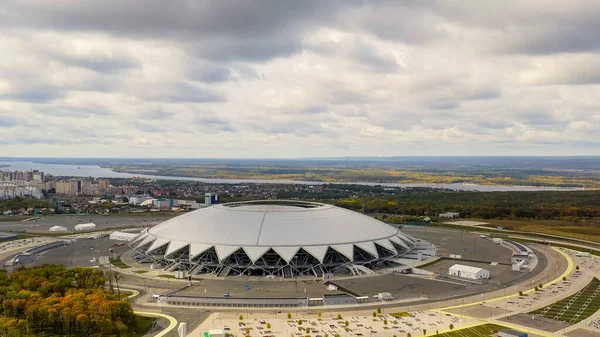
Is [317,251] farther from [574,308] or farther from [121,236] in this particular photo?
[121,236]

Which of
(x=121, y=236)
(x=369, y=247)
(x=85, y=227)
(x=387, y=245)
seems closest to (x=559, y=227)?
(x=387, y=245)

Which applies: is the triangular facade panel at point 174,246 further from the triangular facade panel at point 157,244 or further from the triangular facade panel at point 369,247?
the triangular facade panel at point 369,247

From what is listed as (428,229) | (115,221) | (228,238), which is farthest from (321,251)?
(115,221)

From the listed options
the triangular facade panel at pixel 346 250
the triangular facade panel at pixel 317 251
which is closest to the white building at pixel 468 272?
the triangular facade panel at pixel 346 250

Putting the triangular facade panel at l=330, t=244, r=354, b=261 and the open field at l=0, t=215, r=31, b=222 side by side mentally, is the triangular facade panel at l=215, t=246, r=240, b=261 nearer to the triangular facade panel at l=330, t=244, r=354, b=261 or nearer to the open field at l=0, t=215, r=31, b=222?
the triangular facade panel at l=330, t=244, r=354, b=261

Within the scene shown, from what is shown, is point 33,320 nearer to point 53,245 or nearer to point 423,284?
point 423,284

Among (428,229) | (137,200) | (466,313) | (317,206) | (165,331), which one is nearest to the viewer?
(165,331)

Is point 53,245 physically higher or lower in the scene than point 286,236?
lower
